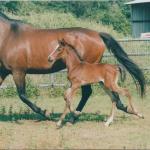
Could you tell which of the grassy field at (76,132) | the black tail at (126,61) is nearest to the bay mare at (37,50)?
the black tail at (126,61)

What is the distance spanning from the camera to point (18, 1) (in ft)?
128

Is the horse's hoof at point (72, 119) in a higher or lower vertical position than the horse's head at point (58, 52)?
lower

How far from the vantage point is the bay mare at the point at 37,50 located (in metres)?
9.73

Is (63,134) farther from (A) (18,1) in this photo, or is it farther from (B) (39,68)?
(A) (18,1)

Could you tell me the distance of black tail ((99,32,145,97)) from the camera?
1002 centimetres

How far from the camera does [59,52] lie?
30.8 feet

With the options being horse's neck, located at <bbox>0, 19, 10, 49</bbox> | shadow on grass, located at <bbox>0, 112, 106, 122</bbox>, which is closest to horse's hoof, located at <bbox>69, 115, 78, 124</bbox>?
shadow on grass, located at <bbox>0, 112, 106, 122</bbox>

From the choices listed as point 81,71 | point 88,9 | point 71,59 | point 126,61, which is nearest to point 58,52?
point 71,59

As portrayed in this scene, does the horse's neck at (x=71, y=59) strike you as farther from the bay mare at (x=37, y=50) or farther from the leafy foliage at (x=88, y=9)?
the leafy foliage at (x=88, y=9)

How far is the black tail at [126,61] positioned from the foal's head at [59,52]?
0.99 metres

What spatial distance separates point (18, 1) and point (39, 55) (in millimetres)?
29940

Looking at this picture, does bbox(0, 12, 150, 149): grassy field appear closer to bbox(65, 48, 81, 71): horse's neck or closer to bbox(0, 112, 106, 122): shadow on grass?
bbox(0, 112, 106, 122): shadow on grass

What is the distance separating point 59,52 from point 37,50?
0.62 metres

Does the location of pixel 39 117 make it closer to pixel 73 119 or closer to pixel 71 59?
pixel 73 119
